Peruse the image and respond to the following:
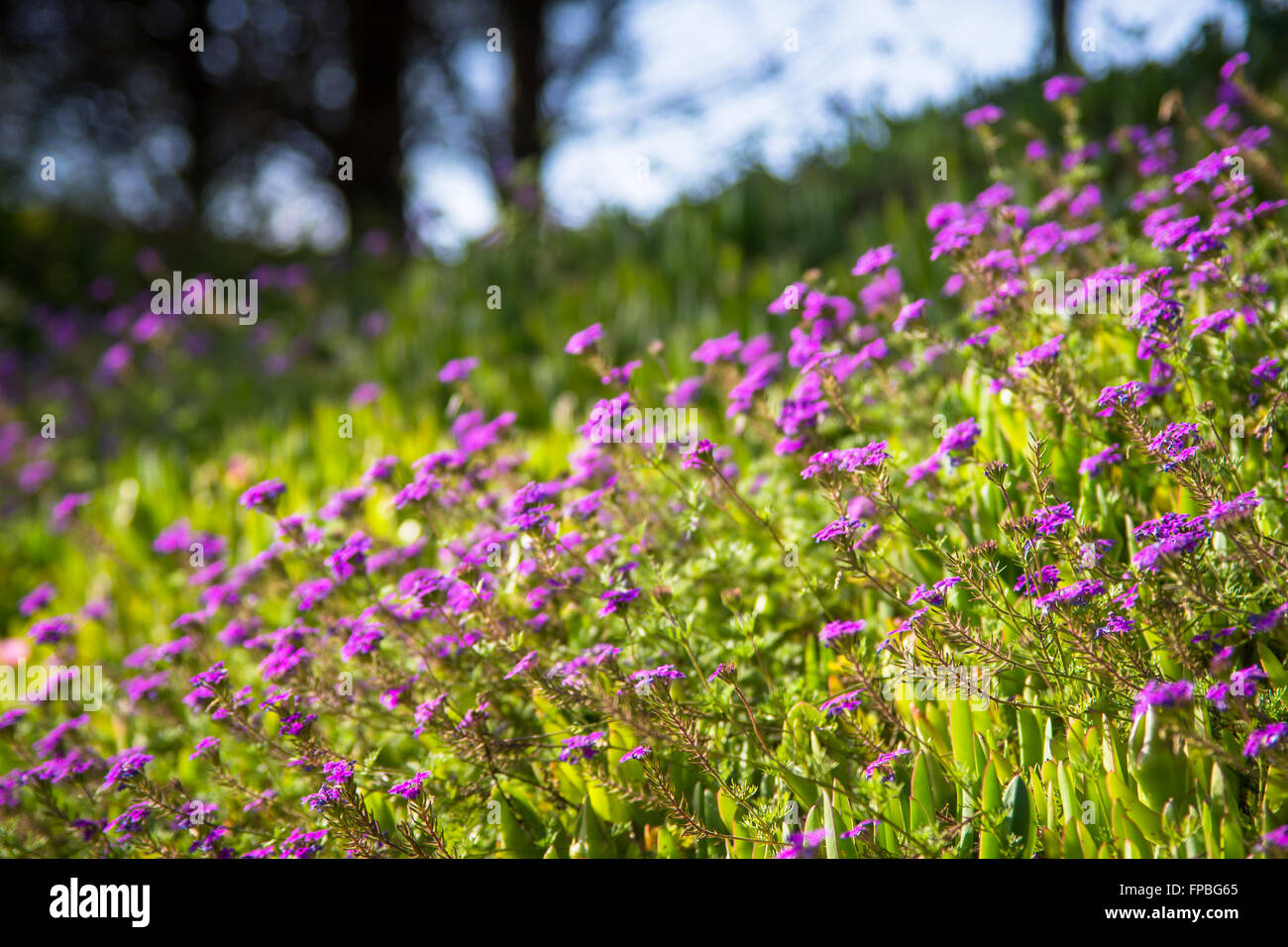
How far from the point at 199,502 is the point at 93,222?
7.96m

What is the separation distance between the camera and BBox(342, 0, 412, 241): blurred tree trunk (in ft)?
36.9

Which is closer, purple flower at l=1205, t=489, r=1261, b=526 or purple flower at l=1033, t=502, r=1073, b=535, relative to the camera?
purple flower at l=1205, t=489, r=1261, b=526

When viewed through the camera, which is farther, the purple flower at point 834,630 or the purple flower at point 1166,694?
the purple flower at point 834,630

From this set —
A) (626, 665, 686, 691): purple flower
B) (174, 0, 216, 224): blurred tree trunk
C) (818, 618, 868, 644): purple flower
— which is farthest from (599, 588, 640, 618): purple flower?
(174, 0, 216, 224): blurred tree trunk

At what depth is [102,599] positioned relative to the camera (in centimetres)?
401

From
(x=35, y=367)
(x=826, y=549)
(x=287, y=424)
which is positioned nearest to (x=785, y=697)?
(x=826, y=549)

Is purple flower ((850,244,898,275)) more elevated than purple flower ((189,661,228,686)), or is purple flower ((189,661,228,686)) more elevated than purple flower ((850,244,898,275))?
purple flower ((850,244,898,275))

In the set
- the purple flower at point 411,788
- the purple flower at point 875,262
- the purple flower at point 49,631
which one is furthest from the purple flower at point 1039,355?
the purple flower at point 49,631

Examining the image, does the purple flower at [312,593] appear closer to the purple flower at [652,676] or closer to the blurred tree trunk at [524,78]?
Answer: the purple flower at [652,676]

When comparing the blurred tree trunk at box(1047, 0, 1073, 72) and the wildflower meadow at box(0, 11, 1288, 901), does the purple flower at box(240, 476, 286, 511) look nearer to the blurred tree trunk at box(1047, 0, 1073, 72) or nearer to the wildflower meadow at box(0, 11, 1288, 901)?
the wildflower meadow at box(0, 11, 1288, 901)

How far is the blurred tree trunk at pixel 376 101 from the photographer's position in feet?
36.9

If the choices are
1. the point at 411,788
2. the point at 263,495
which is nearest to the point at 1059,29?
the point at 263,495

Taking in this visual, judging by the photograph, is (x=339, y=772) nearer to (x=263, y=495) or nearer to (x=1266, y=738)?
(x=263, y=495)
